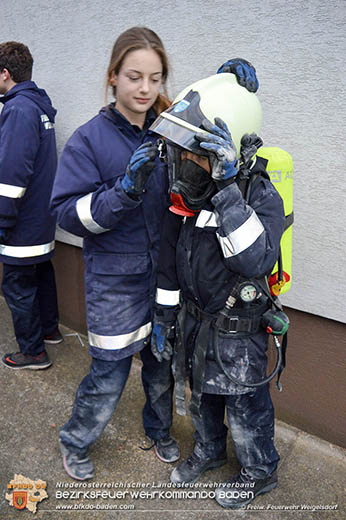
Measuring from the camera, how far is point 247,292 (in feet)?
6.23

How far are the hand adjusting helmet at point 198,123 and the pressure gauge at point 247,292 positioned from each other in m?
0.37

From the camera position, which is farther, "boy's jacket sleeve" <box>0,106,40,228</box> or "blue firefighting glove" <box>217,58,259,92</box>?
"boy's jacket sleeve" <box>0,106,40,228</box>

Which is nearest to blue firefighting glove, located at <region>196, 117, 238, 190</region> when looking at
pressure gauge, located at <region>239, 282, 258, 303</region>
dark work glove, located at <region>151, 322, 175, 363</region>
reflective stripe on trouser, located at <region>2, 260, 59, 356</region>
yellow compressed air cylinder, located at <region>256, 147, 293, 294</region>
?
yellow compressed air cylinder, located at <region>256, 147, 293, 294</region>

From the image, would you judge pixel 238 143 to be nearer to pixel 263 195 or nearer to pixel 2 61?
pixel 263 195

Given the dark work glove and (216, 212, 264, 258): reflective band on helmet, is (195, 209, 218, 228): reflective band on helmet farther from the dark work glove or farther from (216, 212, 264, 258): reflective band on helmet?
the dark work glove

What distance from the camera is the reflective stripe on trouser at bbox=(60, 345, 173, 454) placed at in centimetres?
232

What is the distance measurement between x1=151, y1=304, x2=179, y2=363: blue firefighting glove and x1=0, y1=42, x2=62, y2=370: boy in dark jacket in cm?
131

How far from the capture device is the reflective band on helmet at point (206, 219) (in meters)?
1.88

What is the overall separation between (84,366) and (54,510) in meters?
1.23

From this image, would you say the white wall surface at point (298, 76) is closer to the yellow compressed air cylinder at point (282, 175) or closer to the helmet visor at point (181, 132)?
the yellow compressed air cylinder at point (282, 175)

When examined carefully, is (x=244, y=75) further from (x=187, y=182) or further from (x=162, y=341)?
(x=162, y=341)

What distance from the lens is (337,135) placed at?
2271 millimetres

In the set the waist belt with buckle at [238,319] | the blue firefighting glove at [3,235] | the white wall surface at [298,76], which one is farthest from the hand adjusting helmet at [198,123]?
the blue firefighting glove at [3,235]

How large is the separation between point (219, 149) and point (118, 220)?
58 centimetres
